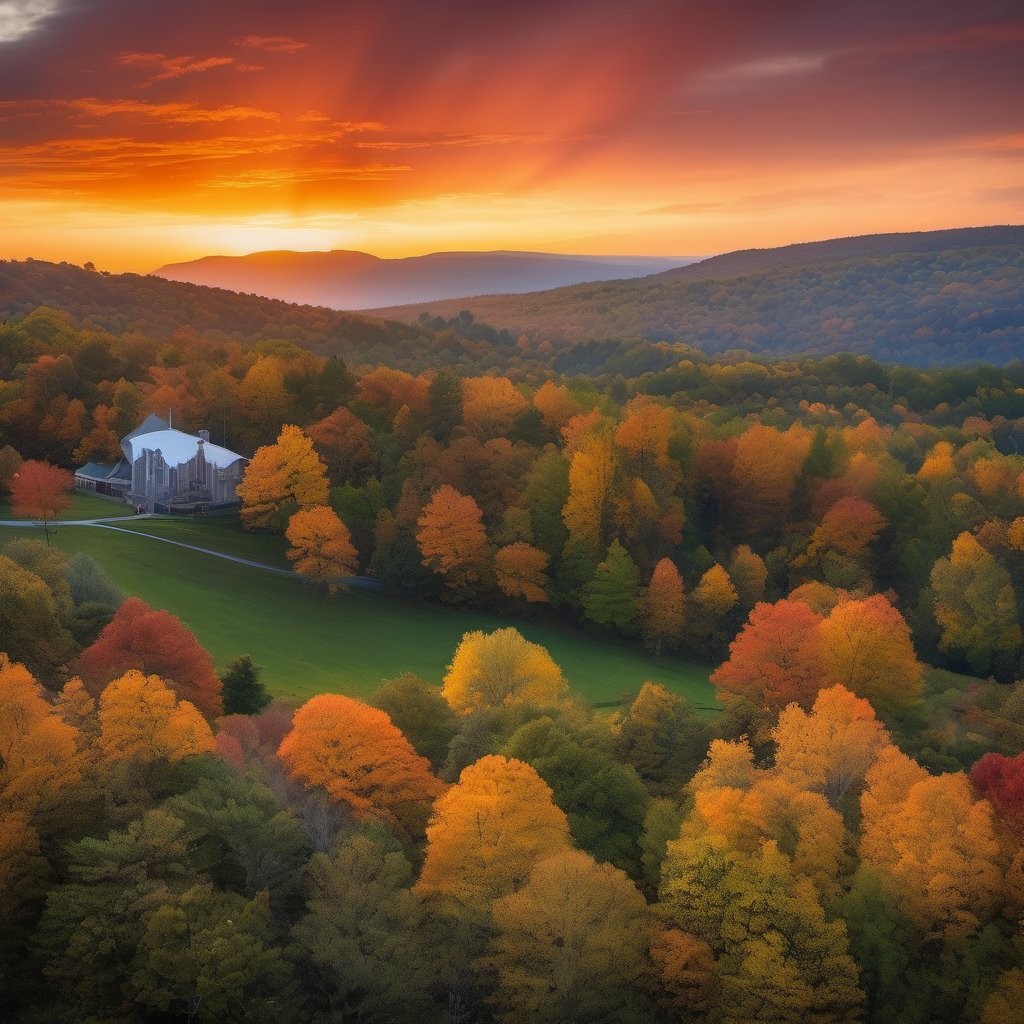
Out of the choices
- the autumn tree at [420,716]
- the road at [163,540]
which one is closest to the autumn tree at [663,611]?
the road at [163,540]

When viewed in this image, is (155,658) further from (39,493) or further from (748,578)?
(748,578)

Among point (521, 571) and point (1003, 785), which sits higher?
point (1003, 785)

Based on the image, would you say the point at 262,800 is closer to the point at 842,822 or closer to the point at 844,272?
the point at 842,822

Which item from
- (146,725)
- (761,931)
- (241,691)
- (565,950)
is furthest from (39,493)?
(761,931)

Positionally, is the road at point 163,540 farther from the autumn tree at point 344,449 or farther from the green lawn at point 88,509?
the autumn tree at point 344,449

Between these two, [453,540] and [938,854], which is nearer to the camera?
[938,854]

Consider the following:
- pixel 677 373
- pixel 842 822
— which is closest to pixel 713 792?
pixel 842 822
